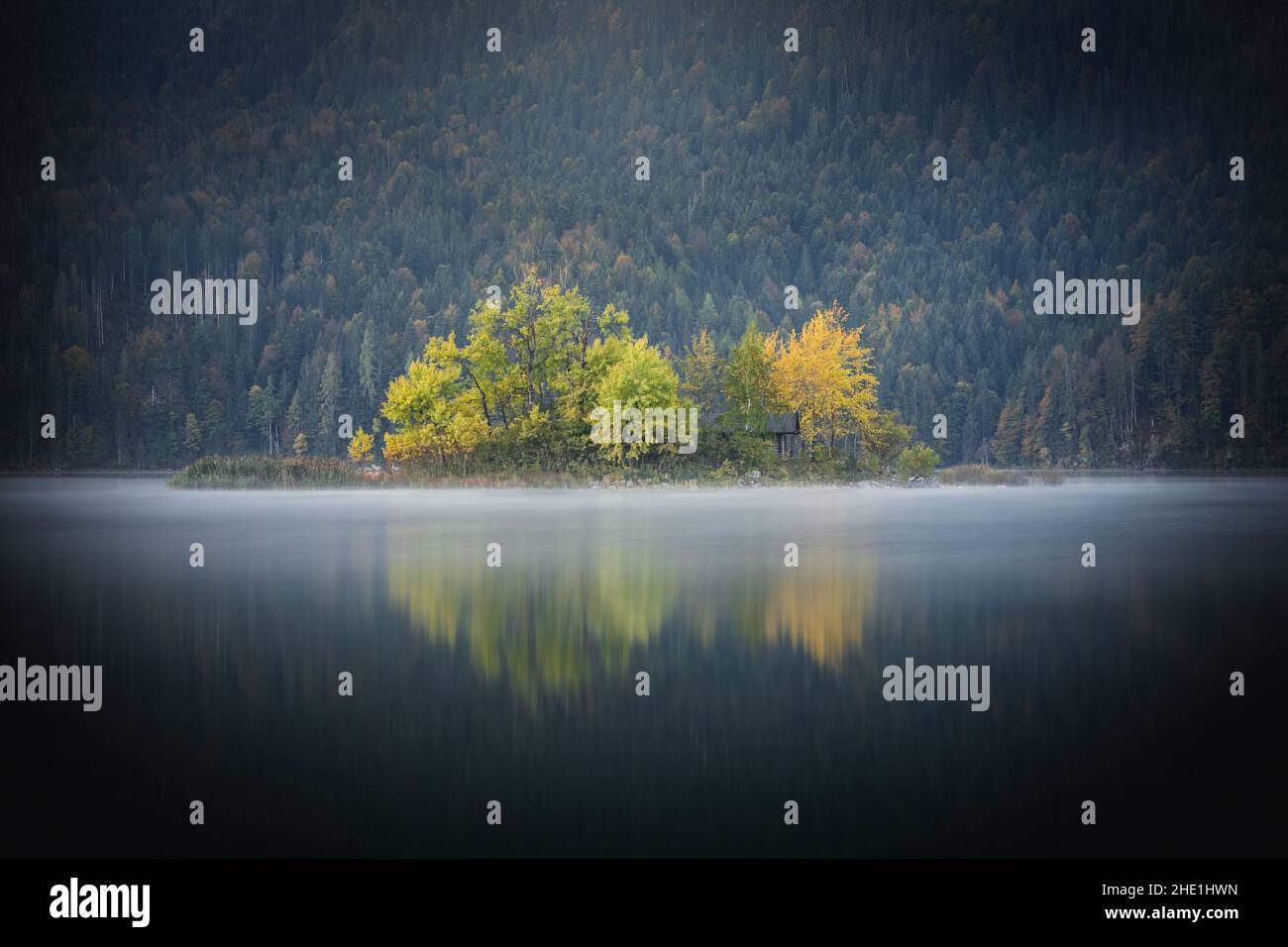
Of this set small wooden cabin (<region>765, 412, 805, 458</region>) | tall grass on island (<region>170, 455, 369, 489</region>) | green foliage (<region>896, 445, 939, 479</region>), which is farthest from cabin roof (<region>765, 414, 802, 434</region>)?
tall grass on island (<region>170, 455, 369, 489</region>)

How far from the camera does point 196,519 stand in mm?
44812

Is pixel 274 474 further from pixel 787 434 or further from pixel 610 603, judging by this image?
pixel 610 603

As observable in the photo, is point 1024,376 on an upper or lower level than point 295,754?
upper

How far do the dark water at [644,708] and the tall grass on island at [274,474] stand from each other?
41359 mm

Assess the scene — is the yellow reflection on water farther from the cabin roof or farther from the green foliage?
the green foliage

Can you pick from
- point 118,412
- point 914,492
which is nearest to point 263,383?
point 118,412

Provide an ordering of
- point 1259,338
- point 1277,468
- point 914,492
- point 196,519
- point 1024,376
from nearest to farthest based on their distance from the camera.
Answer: point 196,519, point 914,492, point 1277,468, point 1259,338, point 1024,376

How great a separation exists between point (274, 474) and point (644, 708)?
61879mm

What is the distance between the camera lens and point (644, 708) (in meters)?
13.8

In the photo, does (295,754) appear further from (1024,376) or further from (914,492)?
(1024,376)

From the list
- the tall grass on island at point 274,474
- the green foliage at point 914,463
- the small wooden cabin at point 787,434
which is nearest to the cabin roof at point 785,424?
the small wooden cabin at point 787,434

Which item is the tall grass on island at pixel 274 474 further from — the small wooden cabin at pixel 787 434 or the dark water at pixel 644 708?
the dark water at pixel 644 708

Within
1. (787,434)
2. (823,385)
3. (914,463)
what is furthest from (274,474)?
(914,463)
